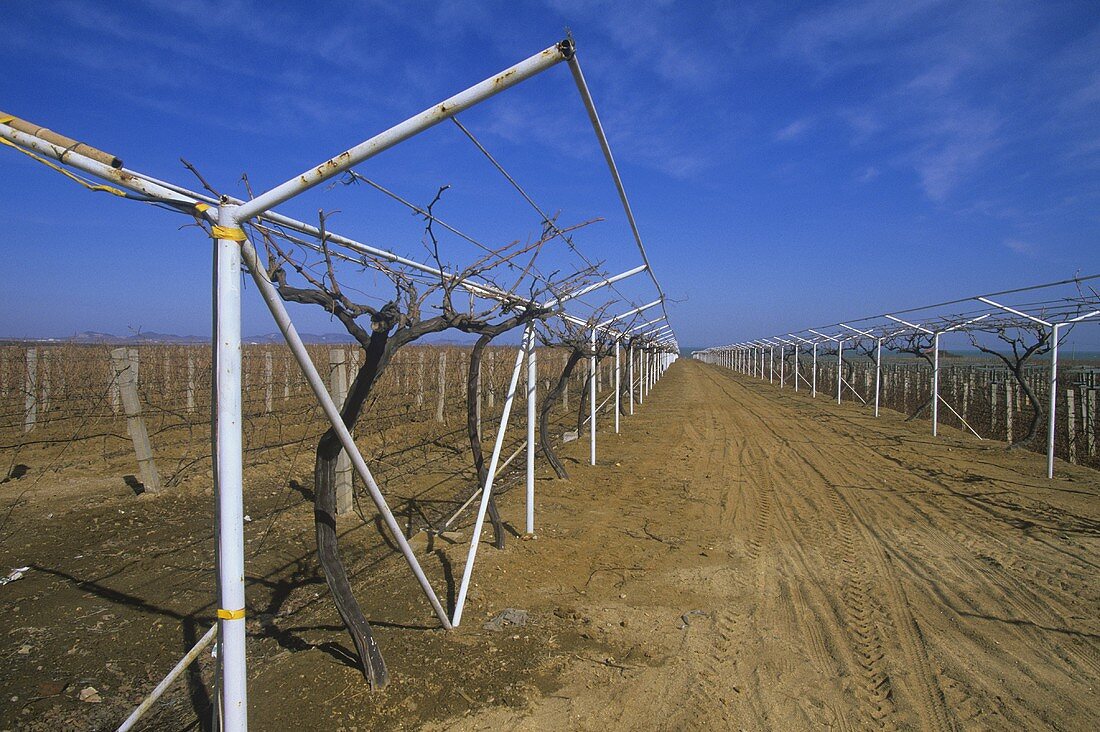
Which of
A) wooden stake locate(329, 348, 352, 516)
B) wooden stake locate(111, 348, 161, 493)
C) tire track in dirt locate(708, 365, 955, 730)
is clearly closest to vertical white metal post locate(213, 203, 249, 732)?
tire track in dirt locate(708, 365, 955, 730)

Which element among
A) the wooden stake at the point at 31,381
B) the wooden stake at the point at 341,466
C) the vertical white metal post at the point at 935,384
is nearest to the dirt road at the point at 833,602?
the wooden stake at the point at 341,466

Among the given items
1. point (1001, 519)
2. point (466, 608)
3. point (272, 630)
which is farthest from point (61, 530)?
point (1001, 519)

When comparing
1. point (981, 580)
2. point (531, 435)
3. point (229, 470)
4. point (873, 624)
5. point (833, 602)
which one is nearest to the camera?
point (229, 470)

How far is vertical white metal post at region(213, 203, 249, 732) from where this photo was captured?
76.6 inches

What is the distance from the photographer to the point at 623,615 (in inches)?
164

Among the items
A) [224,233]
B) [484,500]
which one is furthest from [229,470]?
[484,500]

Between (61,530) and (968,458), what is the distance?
13.6 meters

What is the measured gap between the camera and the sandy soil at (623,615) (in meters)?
3.07

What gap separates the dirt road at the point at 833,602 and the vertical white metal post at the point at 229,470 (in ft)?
4.17

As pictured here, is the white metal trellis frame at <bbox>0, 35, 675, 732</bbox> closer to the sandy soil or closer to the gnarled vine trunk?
the gnarled vine trunk

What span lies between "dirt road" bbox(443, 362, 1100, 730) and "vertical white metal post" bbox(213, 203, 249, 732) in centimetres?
127

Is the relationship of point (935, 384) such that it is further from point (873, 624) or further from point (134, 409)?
point (134, 409)

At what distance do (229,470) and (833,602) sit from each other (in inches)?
173

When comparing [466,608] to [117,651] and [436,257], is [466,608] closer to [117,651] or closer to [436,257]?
[117,651]
